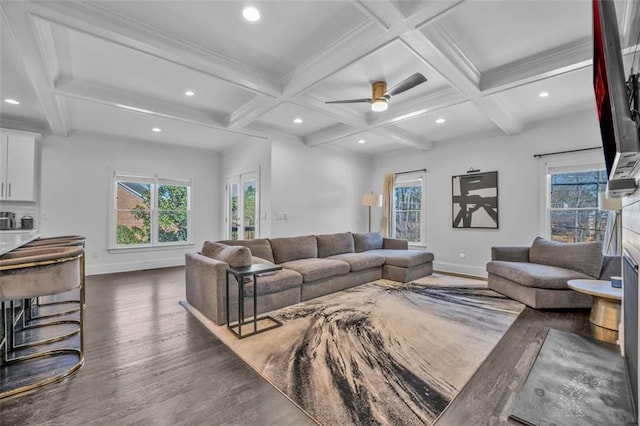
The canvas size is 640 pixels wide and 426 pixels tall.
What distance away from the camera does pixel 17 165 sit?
15.5 feet

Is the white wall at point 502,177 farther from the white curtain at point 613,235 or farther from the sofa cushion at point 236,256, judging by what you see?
the sofa cushion at point 236,256

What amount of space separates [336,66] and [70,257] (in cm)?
276

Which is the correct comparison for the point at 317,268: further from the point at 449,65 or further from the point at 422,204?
the point at 422,204

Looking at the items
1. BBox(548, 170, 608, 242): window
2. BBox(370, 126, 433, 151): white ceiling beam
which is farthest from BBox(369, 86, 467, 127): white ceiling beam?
BBox(548, 170, 608, 242): window

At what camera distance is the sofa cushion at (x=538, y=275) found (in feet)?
11.3

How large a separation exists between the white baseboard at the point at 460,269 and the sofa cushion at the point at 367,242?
4.30ft

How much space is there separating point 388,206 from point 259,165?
10.4 feet

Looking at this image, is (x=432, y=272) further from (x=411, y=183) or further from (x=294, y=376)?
(x=294, y=376)

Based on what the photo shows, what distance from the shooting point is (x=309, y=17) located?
2420 millimetres

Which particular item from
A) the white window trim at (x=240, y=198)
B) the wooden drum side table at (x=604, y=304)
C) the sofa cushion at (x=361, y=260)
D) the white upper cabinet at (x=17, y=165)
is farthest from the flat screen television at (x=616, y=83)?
the white upper cabinet at (x=17, y=165)

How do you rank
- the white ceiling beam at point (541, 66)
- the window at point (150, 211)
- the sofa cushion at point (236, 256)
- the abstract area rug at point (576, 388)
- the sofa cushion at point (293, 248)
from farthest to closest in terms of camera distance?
the window at point (150, 211) → the sofa cushion at point (293, 248) → the sofa cushion at point (236, 256) → the white ceiling beam at point (541, 66) → the abstract area rug at point (576, 388)

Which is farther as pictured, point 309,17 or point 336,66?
point 336,66

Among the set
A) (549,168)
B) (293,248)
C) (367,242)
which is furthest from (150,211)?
(549,168)

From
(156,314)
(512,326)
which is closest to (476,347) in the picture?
(512,326)
